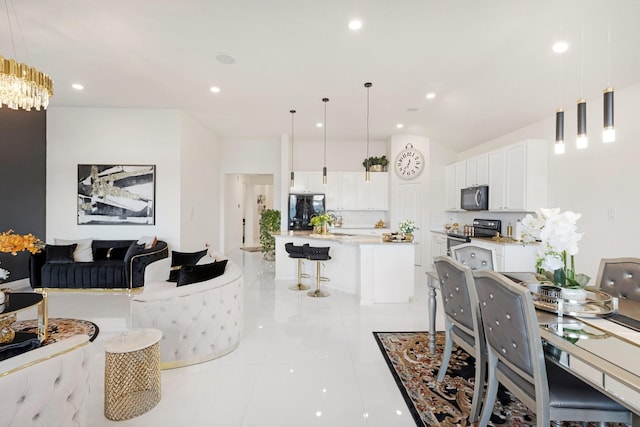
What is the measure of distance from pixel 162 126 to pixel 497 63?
5355 millimetres

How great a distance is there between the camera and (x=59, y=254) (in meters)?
4.45

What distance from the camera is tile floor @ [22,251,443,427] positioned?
1.90 metres

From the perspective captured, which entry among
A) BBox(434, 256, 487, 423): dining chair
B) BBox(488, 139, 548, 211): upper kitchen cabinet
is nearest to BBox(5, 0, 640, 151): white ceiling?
BBox(488, 139, 548, 211): upper kitchen cabinet

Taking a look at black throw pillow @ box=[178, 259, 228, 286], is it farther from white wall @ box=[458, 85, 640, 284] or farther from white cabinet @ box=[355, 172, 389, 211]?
white cabinet @ box=[355, 172, 389, 211]

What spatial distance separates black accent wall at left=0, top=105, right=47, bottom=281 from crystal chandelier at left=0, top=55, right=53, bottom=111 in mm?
2728

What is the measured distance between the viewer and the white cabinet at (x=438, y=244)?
6.02 m

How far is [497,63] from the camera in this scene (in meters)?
3.54

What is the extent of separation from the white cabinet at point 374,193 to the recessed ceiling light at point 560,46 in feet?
13.7

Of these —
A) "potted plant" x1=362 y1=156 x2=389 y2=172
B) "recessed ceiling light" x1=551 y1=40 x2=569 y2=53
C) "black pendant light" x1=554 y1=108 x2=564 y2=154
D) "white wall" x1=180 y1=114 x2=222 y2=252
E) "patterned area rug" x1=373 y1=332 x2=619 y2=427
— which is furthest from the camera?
"potted plant" x1=362 y1=156 x2=389 y2=172

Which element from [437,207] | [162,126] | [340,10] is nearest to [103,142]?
[162,126]

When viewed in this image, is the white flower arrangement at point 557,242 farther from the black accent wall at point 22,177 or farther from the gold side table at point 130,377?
the black accent wall at point 22,177

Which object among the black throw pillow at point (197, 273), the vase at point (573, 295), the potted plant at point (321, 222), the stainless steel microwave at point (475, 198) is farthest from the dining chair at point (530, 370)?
the stainless steel microwave at point (475, 198)

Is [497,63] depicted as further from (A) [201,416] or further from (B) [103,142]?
(B) [103,142]

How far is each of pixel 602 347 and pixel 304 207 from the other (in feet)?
19.9
